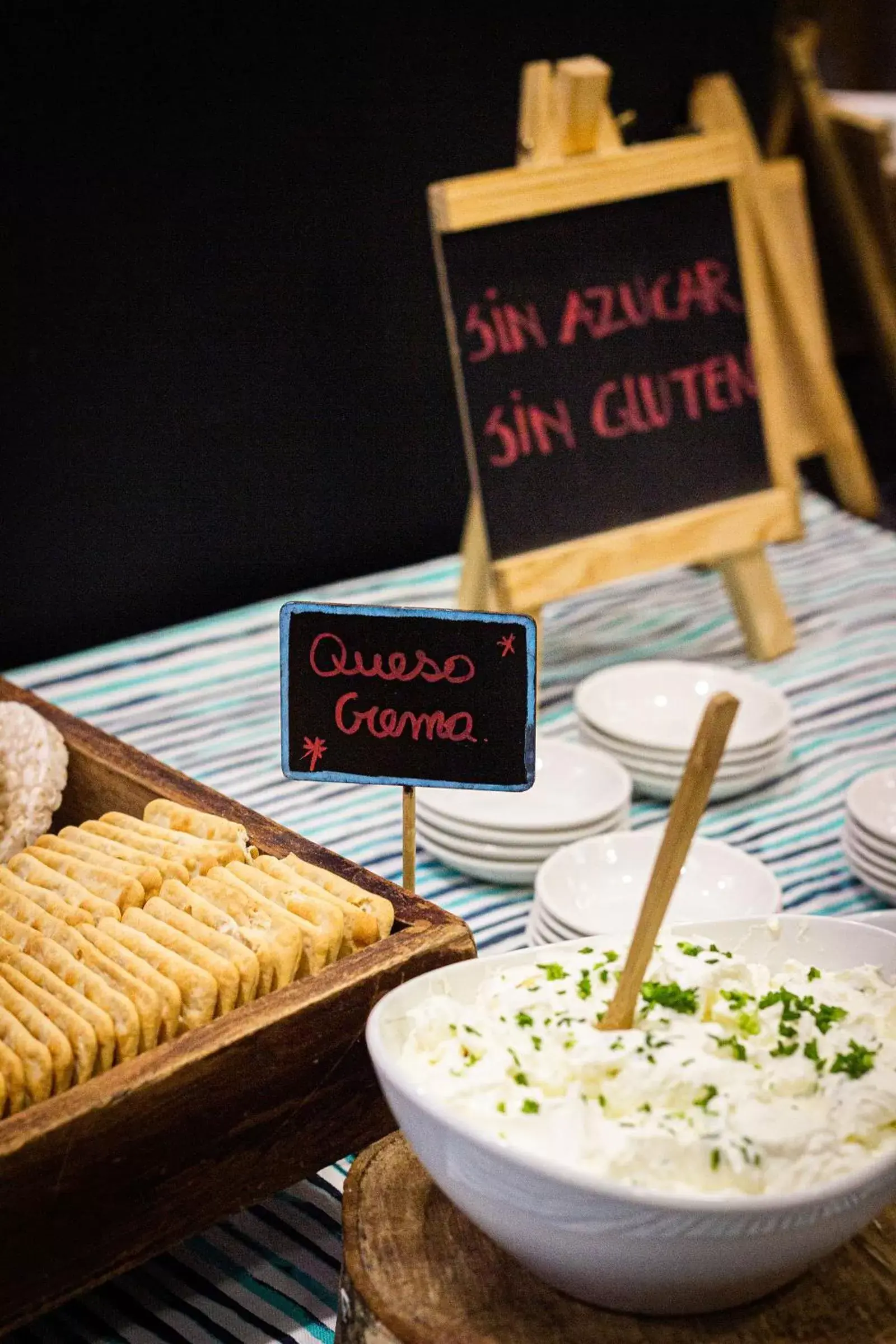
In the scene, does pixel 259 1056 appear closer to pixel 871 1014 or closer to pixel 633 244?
pixel 871 1014

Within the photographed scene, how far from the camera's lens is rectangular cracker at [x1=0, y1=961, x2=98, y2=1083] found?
1170 mm

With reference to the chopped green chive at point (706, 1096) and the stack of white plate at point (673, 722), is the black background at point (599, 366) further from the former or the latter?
the chopped green chive at point (706, 1096)

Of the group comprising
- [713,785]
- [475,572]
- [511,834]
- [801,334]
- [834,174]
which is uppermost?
[834,174]

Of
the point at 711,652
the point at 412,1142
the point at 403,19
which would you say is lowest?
the point at 711,652

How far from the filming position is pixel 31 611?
290cm

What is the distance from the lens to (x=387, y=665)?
4.72 ft

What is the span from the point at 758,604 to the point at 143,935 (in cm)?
189

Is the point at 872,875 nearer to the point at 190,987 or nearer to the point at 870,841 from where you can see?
the point at 870,841

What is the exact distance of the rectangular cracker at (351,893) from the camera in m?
1.36

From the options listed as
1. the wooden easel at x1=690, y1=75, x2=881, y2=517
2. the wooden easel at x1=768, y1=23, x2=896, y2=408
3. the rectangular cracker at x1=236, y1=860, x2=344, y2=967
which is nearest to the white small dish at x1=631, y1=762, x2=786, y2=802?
the rectangular cracker at x1=236, y1=860, x2=344, y2=967

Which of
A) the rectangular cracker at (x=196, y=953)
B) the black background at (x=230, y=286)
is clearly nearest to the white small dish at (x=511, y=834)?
the rectangular cracker at (x=196, y=953)

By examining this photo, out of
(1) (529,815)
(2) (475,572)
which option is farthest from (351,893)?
(2) (475,572)

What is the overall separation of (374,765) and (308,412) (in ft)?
5.94

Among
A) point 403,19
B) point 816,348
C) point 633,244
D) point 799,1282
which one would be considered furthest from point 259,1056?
point 816,348
